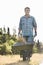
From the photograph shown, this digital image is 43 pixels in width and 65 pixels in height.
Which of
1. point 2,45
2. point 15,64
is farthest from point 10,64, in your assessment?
point 2,45

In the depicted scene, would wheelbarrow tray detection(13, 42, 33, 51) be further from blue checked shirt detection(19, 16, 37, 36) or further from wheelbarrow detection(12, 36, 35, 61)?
blue checked shirt detection(19, 16, 37, 36)

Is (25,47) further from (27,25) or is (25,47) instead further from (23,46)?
(27,25)

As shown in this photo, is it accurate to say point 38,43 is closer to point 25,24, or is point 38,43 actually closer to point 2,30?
point 2,30

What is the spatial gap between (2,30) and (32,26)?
26.2 ft

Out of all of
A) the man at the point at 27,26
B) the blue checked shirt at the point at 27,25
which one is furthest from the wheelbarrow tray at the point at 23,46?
the blue checked shirt at the point at 27,25

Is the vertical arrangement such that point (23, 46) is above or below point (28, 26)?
below

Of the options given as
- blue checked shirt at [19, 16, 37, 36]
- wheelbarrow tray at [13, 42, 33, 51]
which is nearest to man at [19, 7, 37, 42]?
blue checked shirt at [19, 16, 37, 36]

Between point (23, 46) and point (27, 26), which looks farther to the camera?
point (23, 46)

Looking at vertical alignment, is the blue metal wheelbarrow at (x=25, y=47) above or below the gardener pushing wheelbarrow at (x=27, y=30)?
below

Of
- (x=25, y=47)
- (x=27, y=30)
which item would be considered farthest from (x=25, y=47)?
(x=27, y=30)

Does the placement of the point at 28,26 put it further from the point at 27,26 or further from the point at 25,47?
the point at 25,47

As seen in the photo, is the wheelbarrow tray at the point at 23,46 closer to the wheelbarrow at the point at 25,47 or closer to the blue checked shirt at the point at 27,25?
the wheelbarrow at the point at 25,47

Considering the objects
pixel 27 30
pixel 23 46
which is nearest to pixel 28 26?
pixel 27 30

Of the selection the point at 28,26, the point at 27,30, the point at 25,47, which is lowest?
the point at 25,47
